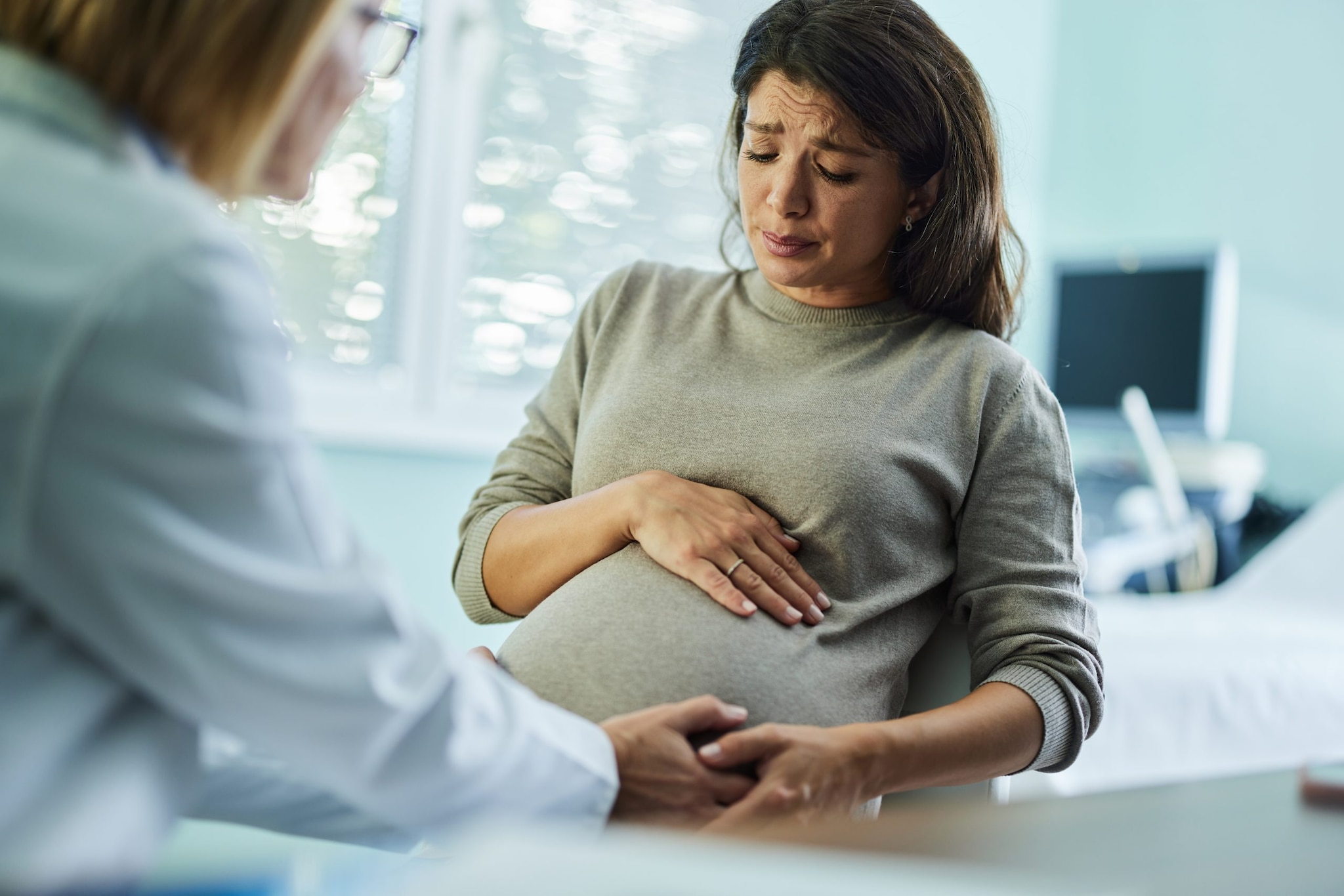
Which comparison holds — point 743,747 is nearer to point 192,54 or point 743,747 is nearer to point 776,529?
point 776,529

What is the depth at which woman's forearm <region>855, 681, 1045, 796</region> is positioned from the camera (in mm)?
1003

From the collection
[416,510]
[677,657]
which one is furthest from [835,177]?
[416,510]

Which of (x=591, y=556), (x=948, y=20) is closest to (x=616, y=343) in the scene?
(x=591, y=556)

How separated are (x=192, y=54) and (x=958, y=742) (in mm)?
819

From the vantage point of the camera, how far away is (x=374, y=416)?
2.66 metres

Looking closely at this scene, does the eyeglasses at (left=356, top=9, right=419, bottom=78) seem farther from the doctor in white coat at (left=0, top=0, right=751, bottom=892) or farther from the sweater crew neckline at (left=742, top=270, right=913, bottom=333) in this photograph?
the sweater crew neckline at (left=742, top=270, right=913, bottom=333)

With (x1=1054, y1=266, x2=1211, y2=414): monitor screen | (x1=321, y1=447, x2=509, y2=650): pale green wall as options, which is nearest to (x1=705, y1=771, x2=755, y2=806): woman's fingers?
(x1=321, y1=447, x2=509, y2=650): pale green wall

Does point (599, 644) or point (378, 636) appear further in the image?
point (599, 644)

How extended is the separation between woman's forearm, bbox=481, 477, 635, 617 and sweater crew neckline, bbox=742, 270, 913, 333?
0.29 m

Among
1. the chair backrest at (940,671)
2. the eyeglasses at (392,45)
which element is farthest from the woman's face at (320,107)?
the chair backrest at (940,671)

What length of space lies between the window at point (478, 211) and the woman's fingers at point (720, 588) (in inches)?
62.6

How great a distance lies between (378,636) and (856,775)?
492 millimetres

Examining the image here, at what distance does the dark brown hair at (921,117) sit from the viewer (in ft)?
3.88

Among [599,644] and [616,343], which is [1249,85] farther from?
[599,644]
